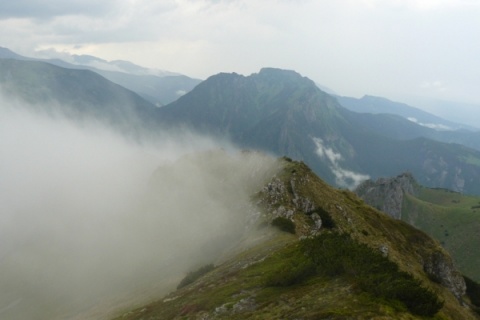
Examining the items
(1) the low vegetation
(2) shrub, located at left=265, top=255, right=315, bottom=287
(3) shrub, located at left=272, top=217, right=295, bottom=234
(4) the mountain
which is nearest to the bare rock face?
(4) the mountain

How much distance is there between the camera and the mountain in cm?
3067

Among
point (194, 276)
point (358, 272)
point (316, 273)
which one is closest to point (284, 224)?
point (194, 276)

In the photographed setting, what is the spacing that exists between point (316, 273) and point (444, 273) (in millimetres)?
63314

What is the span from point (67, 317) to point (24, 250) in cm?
10732

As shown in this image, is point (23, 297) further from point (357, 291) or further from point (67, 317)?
point (357, 291)

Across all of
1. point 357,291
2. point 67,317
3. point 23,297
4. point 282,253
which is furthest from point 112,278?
point 357,291

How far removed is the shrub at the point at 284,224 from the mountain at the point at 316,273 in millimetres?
229

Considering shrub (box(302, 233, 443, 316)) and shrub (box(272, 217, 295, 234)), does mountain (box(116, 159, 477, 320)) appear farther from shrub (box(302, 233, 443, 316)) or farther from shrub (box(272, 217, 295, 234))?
shrub (box(272, 217, 295, 234))

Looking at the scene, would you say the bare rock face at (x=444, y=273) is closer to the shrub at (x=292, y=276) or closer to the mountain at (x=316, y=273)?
the mountain at (x=316, y=273)

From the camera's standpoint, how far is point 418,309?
30.0 metres

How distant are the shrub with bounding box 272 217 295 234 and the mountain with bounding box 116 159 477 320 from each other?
229 mm

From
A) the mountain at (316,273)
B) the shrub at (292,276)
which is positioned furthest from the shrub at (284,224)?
the shrub at (292,276)

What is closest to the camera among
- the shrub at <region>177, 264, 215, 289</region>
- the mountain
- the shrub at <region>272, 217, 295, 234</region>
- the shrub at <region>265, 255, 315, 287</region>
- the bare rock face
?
the mountain

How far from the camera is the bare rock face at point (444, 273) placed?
8549 centimetres
